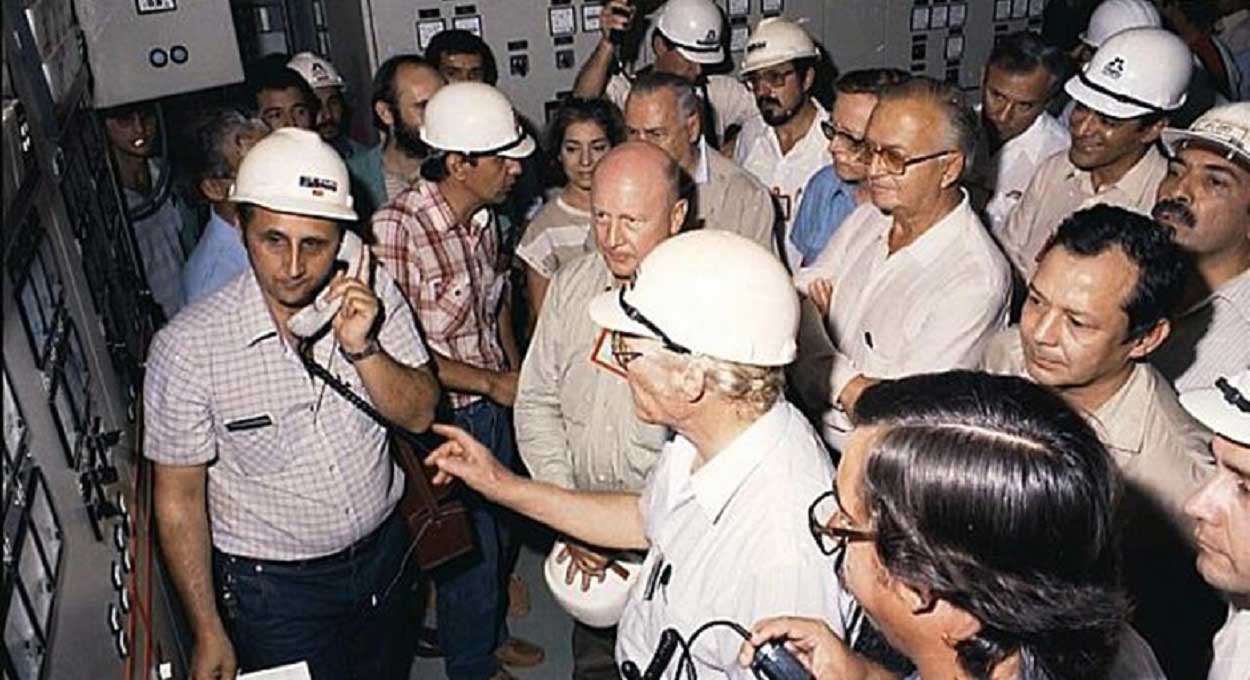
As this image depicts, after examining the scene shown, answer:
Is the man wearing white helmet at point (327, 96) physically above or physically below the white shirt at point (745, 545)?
above

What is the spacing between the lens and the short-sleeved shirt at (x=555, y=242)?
3508 mm

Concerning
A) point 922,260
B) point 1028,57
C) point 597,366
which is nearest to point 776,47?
point 1028,57

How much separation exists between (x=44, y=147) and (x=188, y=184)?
185cm

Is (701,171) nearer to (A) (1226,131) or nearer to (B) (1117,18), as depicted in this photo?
(A) (1226,131)

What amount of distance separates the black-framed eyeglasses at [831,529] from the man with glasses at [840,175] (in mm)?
1778

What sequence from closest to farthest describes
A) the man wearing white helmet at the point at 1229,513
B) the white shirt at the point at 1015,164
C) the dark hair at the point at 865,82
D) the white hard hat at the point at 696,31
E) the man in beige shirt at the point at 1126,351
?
1. the man wearing white helmet at the point at 1229,513
2. the man in beige shirt at the point at 1126,351
3. the dark hair at the point at 865,82
4. the white shirt at the point at 1015,164
5. the white hard hat at the point at 696,31

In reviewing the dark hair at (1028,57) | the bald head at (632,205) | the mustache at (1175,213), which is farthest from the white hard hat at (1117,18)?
the bald head at (632,205)

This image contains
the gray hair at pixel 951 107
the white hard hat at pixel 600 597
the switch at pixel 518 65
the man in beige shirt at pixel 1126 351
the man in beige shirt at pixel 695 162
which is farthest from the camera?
the switch at pixel 518 65

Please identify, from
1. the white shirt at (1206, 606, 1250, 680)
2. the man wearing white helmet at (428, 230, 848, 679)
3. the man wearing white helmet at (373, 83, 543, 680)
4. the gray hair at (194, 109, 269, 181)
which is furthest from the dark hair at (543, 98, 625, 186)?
the white shirt at (1206, 606, 1250, 680)

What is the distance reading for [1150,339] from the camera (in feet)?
6.71

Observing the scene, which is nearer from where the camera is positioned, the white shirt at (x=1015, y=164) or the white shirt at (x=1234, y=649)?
the white shirt at (x=1234, y=649)

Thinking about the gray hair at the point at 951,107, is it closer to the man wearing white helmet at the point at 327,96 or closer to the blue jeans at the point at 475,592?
the blue jeans at the point at 475,592

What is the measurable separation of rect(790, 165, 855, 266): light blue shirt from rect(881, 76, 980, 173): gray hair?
86cm

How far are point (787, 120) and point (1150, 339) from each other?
2.26m
